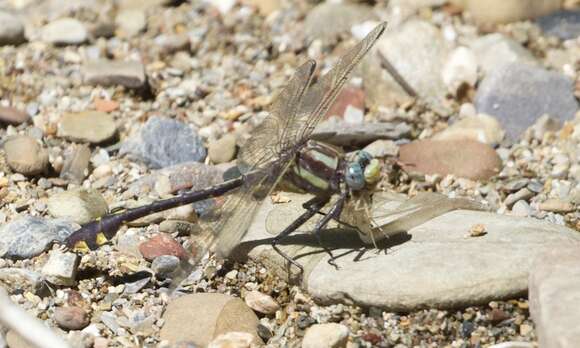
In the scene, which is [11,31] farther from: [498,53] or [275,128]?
[498,53]

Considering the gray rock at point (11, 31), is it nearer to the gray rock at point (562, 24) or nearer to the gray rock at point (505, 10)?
the gray rock at point (505, 10)

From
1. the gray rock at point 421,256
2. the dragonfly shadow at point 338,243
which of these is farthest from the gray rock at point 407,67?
the dragonfly shadow at point 338,243

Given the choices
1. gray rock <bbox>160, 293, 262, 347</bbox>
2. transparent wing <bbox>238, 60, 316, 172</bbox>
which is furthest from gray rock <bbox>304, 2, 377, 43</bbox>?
gray rock <bbox>160, 293, 262, 347</bbox>

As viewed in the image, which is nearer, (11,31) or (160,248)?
(160,248)

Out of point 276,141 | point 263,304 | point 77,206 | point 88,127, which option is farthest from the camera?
point 88,127

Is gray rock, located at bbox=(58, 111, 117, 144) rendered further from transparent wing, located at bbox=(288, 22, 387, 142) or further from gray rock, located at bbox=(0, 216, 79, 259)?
transparent wing, located at bbox=(288, 22, 387, 142)

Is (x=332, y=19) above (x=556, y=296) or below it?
below

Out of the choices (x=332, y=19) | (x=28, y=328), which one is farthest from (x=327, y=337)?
(x=332, y=19)

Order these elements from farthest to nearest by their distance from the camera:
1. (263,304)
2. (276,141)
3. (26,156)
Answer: (26,156)
(276,141)
(263,304)
